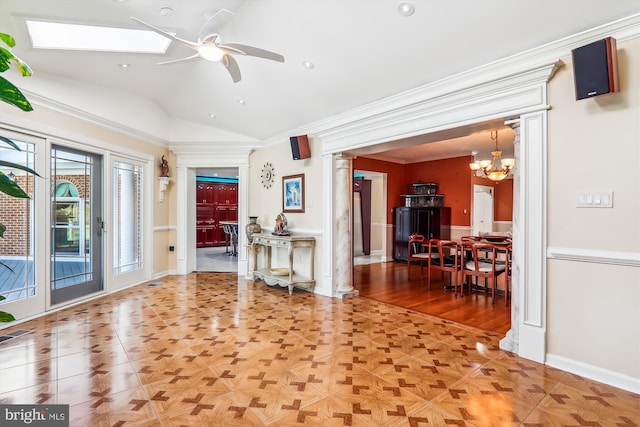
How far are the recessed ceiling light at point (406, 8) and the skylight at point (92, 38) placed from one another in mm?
2625

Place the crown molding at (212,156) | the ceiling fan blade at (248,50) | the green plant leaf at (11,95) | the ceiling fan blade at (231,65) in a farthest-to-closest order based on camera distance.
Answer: the crown molding at (212,156), the ceiling fan blade at (231,65), the ceiling fan blade at (248,50), the green plant leaf at (11,95)

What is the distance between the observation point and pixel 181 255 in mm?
6078

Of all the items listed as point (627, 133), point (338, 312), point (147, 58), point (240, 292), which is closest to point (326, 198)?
point (338, 312)

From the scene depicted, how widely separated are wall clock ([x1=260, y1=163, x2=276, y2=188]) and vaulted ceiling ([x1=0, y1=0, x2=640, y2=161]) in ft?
3.69

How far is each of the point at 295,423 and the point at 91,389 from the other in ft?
4.80

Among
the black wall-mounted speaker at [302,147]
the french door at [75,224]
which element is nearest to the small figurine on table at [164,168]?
the french door at [75,224]

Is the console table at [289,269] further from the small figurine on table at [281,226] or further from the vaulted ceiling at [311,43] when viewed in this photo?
the vaulted ceiling at [311,43]

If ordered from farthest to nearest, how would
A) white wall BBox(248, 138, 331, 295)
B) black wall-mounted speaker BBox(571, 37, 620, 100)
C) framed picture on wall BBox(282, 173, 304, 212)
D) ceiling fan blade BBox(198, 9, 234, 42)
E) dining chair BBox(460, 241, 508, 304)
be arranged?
framed picture on wall BBox(282, 173, 304, 212) → white wall BBox(248, 138, 331, 295) → dining chair BBox(460, 241, 508, 304) → ceiling fan blade BBox(198, 9, 234, 42) → black wall-mounted speaker BBox(571, 37, 620, 100)

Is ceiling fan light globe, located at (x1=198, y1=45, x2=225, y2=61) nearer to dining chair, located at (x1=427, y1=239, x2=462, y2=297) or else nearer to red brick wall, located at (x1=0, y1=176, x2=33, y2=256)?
red brick wall, located at (x1=0, y1=176, x2=33, y2=256)

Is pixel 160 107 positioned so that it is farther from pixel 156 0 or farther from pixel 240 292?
pixel 240 292

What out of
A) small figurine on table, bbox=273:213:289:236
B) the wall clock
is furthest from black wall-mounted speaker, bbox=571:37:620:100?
the wall clock

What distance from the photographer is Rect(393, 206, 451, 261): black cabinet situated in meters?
7.13

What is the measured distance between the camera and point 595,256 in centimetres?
234

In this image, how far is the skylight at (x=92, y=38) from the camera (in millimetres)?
3316
